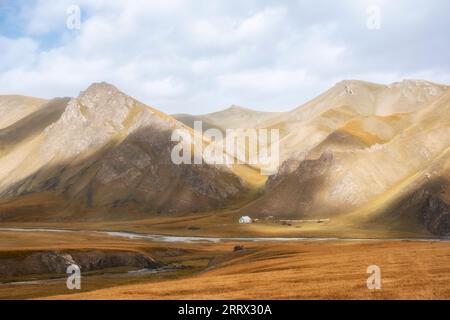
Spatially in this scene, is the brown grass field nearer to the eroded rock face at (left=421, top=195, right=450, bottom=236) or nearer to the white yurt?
the eroded rock face at (left=421, top=195, right=450, bottom=236)

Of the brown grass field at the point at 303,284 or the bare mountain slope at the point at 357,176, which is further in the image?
the bare mountain slope at the point at 357,176

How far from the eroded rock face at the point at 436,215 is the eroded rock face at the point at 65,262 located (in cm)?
8117

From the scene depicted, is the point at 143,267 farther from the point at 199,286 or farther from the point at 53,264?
the point at 199,286

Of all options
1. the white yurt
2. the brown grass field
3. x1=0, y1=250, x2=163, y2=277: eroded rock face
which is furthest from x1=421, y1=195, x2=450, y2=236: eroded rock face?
the brown grass field

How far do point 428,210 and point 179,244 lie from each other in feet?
227

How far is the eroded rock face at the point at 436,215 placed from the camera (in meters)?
140

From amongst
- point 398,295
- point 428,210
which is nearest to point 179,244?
point 428,210

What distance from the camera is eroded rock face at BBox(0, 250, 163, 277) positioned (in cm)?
7569

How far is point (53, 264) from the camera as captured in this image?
259 feet

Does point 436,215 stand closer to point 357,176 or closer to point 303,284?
point 357,176

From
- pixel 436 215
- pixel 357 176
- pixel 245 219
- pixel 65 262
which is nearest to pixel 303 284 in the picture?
pixel 65 262

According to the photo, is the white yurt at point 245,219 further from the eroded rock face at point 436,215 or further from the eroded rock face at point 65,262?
the eroded rock face at point 65,262

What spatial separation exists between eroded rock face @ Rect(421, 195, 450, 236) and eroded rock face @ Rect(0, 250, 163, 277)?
266ft

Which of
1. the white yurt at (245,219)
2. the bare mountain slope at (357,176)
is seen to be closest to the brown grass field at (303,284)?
the white yurt at (245,219)
